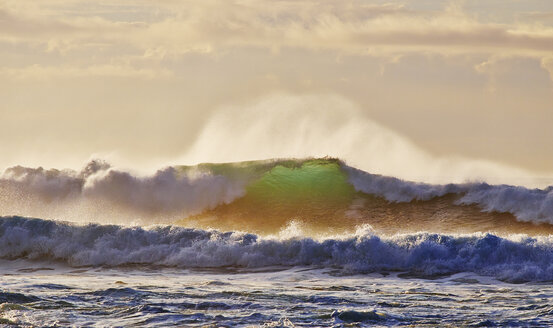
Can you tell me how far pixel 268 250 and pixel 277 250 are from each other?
227 mm

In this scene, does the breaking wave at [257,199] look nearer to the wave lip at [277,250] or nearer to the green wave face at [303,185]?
the green wave face at [303,185]

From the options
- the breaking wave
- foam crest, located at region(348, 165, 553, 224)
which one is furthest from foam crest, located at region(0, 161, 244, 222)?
foam crest, located at region(348, 165, 553, 224)

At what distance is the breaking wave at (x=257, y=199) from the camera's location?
26.7 meters

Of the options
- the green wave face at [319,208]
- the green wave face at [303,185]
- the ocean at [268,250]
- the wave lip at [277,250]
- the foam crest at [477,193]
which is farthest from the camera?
the green wave face at [303,185]

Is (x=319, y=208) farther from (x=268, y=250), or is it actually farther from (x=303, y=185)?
(x=268, y=250)

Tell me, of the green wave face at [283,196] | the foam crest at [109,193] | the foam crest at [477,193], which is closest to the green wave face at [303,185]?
the green wave face at [283,196]

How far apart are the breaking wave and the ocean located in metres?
0.06

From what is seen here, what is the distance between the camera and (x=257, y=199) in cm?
2959

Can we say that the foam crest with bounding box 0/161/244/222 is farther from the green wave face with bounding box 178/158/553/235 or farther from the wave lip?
the wave lip

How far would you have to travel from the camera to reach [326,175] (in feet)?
103

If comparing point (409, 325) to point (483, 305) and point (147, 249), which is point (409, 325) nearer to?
point (483, 305)

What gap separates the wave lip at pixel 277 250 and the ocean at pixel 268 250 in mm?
39

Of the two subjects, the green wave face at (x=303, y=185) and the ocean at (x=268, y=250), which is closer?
the ocean at (x=268, y=250)

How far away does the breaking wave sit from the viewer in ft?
87.7
